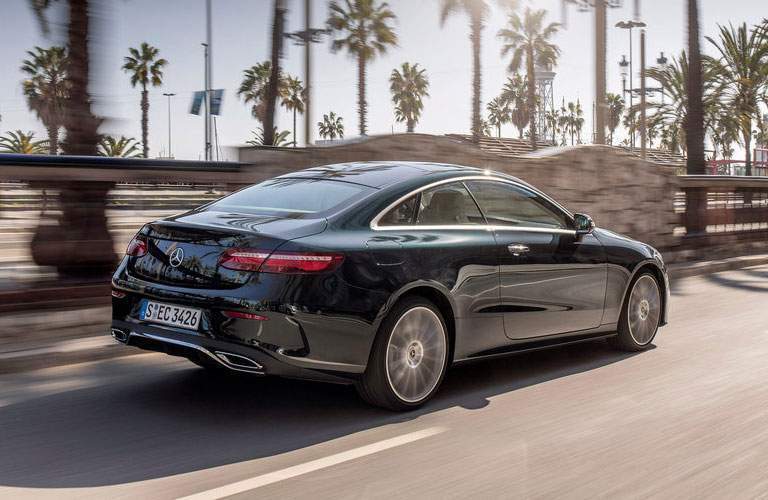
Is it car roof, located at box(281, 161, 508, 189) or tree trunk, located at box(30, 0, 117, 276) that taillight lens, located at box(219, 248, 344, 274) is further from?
tree trunk, located at box(30, 0, 117, 276)

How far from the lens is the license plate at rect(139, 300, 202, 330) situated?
514 cm

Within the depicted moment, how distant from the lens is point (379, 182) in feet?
19.4

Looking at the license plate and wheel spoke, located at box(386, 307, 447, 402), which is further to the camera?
wheel spoke, located at box(386, 307, 447, 402)

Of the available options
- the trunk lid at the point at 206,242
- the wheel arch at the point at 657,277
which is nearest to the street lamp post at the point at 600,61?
the wheel arch at the point at 657,277

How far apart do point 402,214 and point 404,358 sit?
89 cm

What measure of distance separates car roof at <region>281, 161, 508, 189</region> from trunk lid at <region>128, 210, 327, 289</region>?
2.42 feet

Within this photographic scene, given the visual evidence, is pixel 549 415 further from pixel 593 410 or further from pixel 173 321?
pixel 173 321

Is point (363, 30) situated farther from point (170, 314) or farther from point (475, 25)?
point (170, 314)

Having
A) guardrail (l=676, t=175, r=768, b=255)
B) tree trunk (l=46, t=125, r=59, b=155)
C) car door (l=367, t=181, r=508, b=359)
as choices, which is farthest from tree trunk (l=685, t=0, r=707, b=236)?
car door (l=367, t=181, r=508, b=359)

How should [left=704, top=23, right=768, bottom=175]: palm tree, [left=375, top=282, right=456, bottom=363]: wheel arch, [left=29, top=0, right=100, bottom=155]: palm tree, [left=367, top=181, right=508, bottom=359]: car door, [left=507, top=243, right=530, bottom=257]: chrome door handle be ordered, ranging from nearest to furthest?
[left=375, top=282, right=456, bottom=363]: wheel arch
[left=367, top=181, right=508, bottom=359]: car door
[left=507, top=243, right=530, bottom=257]: chrome door handle
[left=29, top=0, right=100, bottom=155]: palm tree
[left=704, top=23, right=768, bottom=175]: palm tree

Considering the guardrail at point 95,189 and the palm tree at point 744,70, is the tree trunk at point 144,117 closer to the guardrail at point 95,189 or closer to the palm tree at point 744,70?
the palm tree at point 744,70

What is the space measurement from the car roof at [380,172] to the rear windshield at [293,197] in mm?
104

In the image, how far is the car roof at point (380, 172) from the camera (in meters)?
5.98

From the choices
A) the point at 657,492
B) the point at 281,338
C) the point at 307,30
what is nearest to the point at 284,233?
the point at 281,338
